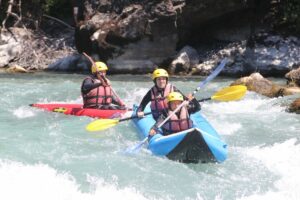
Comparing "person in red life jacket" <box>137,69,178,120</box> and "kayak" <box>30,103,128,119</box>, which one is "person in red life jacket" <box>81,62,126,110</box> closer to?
"kayak" <box>30,103,128,119</box>

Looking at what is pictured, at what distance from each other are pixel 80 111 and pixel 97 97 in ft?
1.22

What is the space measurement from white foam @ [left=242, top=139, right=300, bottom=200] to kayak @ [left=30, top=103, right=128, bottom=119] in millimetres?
2512

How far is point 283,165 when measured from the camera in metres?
6.05

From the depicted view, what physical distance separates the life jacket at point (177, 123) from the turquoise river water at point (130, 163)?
41 cm

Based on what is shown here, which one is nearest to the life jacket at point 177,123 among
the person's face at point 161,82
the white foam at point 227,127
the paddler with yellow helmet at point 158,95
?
the paddler with yellow helmet at point 158,95

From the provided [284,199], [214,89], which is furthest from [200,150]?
[214,89]

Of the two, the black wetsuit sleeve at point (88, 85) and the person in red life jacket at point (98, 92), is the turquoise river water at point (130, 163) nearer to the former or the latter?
the person in red life jacket at point (98, 92)

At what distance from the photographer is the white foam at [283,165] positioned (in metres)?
5.12

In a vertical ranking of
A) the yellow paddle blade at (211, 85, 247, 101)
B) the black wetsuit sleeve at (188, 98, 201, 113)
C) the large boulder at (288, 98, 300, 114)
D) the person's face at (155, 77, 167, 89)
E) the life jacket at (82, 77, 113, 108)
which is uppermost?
the person's face at (155, 77, 167, 89)

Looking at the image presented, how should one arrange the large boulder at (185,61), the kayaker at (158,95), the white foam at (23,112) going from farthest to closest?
the large boulder at (185,61) < the white foam at (23,112) < the kayaker at (158,95)

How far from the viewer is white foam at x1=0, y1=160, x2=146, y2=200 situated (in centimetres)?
488

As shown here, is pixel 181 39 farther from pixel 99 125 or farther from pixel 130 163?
pixel 130 163

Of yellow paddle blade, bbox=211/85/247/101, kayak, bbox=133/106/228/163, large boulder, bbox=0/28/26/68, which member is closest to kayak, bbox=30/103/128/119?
yellow paddle blade, bbox=211/85/247/101

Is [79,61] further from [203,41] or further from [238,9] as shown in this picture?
[238,9]
